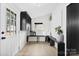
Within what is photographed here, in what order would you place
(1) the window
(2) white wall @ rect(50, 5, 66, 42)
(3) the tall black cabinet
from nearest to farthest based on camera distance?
(3) the tall black cabinet < (1) the window < (2) white wall @ rect(50, 5, 66, 42)

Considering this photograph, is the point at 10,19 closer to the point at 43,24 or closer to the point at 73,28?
the point at 43,24

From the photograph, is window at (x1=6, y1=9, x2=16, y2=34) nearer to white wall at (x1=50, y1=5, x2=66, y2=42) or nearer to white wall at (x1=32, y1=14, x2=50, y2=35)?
white wall at (x1=32, y1=14, x2=50, y2=35)

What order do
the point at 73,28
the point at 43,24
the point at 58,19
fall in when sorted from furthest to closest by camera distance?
the point at 58,19
the point at 43,24
the point at 73,28

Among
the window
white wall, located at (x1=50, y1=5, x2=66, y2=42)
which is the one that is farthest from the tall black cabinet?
the window


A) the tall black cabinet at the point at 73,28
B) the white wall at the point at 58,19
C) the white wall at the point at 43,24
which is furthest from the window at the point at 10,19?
the tall black cabinet at the point at 73,28

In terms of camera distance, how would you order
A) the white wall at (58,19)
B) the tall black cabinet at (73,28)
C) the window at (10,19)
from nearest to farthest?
the tall black cabinet at (73,28) < the window at (10,19) < the white wall at (58,19)

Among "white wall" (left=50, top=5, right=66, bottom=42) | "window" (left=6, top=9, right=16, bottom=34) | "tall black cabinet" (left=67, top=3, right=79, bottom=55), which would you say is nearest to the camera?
"tall black cabinet" (left=67, top=3, right=79, bottom=55)

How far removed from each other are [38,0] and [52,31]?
0.88 meters

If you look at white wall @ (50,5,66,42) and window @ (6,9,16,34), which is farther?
white wall @ (50,5,66,42)

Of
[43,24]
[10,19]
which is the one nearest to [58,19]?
[43,24]

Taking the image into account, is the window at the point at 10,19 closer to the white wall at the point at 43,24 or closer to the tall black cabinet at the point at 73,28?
the white wall at the point at 43,24

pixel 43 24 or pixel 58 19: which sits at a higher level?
pixel 58 19

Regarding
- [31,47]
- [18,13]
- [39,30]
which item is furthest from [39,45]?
[18,13]

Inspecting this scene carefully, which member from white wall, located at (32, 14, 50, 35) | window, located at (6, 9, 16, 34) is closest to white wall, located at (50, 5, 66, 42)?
white wall, located at (32, 14, 50, 35)
